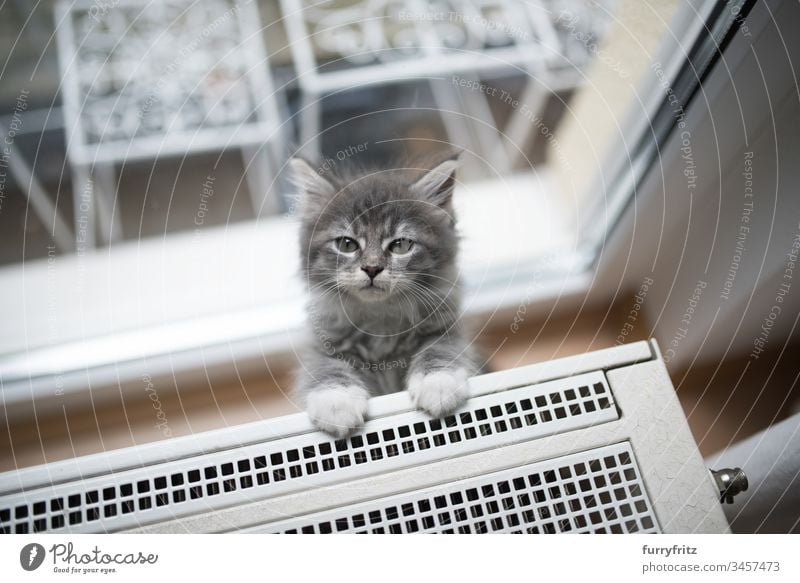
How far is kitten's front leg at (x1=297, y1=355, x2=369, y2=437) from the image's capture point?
0.65 meters

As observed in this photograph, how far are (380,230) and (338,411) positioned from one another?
446mm

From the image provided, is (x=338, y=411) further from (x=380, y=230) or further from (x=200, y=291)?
(x=200, y=291)

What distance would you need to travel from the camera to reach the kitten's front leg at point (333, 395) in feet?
2.15

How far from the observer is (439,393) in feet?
2.24

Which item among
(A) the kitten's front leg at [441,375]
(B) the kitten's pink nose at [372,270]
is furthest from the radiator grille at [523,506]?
(B) the kitten's pink nose at [372,270]

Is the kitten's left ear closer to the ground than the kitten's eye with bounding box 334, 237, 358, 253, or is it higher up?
higher up

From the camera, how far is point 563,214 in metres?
1.37

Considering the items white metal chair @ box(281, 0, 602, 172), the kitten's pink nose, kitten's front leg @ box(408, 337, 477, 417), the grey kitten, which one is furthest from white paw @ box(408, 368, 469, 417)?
white metal chair @ box(281, 0, 602, 172)

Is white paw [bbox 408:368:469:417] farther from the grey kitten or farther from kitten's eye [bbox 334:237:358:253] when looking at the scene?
kitten's eye [bbox 334:237:358:253]

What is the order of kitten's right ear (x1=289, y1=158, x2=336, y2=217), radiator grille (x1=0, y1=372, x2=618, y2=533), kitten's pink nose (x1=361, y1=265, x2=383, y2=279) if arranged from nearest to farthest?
radiator grille (x1=0, y1=372, x2=618, y2=533), kitten's pink nose (x1=361, y1=265, x2=383, y2=279), kitten's right ear (x1=289, y1=158, x2=336, y2=217)

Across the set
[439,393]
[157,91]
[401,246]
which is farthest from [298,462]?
[157,91]

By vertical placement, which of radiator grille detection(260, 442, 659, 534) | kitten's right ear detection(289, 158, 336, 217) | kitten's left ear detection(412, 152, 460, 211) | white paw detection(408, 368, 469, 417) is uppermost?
kitten's right ear detection(289, 158, 336, 217)

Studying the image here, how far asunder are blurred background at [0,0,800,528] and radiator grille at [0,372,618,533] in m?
0.39
